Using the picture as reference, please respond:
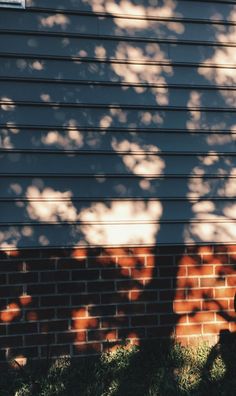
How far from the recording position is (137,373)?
152 inches

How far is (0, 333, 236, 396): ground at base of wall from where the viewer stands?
3.61 meters

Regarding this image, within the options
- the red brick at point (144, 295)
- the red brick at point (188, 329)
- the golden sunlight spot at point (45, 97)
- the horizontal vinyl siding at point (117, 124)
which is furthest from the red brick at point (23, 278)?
the golden sunlight spot at point (45, 97)

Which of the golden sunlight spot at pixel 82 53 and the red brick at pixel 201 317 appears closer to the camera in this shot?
the golden sunlight spot at pixel 82 53

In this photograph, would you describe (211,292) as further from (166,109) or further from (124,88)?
(124,88)

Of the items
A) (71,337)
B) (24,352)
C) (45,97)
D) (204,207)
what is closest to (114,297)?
(71,337)

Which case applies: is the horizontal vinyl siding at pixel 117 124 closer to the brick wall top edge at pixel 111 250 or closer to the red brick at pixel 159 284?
the brick wall top edge at pixel 111 250

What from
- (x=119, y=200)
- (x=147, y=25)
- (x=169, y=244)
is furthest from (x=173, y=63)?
(x=169, y=244)

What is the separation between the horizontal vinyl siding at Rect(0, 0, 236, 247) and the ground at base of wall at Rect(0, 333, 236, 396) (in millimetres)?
932

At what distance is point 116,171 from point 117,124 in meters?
0.40

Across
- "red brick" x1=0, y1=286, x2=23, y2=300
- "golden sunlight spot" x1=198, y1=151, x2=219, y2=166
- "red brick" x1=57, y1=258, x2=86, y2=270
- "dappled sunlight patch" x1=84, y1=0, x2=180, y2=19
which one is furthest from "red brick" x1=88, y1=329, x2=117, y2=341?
"dappled sunlight patch" x1=84, y1=0, x2=180, y2=19

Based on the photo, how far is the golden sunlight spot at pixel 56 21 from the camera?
13.4ft

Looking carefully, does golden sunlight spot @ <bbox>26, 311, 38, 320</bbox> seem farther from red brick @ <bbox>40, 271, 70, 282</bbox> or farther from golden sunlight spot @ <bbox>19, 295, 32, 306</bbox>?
red brick @ <bbox>40, 271, 70, 282</bbox>

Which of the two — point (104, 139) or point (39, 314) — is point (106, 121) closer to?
point (104, 139)

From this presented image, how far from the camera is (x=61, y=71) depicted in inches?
163
